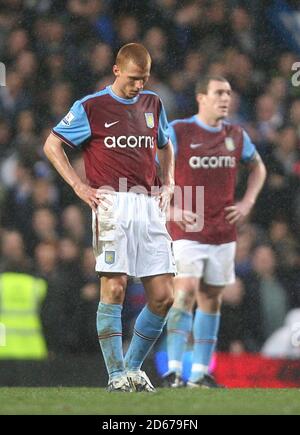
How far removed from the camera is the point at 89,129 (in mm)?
5934

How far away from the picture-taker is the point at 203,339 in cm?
730

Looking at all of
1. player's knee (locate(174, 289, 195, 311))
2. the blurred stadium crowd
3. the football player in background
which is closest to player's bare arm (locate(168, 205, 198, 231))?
the football player in background

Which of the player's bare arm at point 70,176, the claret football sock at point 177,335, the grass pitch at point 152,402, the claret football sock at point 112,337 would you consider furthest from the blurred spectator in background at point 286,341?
the player's bare arm at point 70,176

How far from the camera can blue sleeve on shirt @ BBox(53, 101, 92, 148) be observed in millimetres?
5898

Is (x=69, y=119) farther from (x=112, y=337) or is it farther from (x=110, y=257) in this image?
(x=112, y=337)

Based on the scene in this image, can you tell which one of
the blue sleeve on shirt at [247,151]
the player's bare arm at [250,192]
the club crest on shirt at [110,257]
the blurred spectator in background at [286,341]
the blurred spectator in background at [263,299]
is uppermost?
the blue sleeve on shirt at [247,151]

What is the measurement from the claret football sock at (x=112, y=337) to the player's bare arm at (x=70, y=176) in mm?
492

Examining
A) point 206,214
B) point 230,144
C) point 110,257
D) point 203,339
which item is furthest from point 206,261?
point 110,257

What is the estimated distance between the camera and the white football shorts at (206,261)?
24.1ft

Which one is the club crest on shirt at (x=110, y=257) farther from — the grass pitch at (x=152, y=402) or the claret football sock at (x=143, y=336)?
the grass pitch at (x=152, y=402)

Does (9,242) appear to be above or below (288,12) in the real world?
below

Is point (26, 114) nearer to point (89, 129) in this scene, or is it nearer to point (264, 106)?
point (264, 106)
